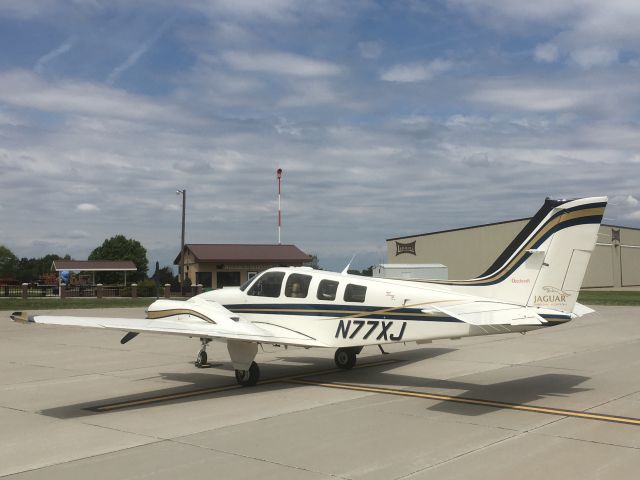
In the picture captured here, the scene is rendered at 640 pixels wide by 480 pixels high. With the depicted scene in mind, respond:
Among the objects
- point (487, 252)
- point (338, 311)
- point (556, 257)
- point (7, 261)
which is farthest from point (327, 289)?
point (7, 261)

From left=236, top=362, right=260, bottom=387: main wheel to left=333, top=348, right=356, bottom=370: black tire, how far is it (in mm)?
2550

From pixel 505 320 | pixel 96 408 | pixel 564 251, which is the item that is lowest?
pixel 96 408

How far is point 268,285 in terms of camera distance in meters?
13.3

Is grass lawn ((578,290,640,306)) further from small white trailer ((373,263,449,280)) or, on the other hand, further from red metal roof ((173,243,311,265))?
red metal roof ((173,243,311,265))

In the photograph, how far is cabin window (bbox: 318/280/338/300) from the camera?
1245 centimetres

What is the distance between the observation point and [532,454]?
7180 millimetres

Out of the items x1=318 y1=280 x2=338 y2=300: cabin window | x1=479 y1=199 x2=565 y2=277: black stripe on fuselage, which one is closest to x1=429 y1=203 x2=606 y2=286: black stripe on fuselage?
x1=479 y1=199 x2=565 y2=277: black stripe on fuselage

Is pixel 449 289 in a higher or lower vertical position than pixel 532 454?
higher

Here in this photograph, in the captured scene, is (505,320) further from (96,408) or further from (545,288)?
(96,408)

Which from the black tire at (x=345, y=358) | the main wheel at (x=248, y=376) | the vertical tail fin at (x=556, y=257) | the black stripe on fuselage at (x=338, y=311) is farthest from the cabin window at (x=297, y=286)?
the vertical tail fin at (x=556, y=257)

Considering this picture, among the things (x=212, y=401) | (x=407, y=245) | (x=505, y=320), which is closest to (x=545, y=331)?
(x=505, y=320)

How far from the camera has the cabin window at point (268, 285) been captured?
13156 millimetres

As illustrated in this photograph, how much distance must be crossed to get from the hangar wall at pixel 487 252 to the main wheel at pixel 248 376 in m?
50.1

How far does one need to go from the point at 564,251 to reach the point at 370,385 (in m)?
4.29
